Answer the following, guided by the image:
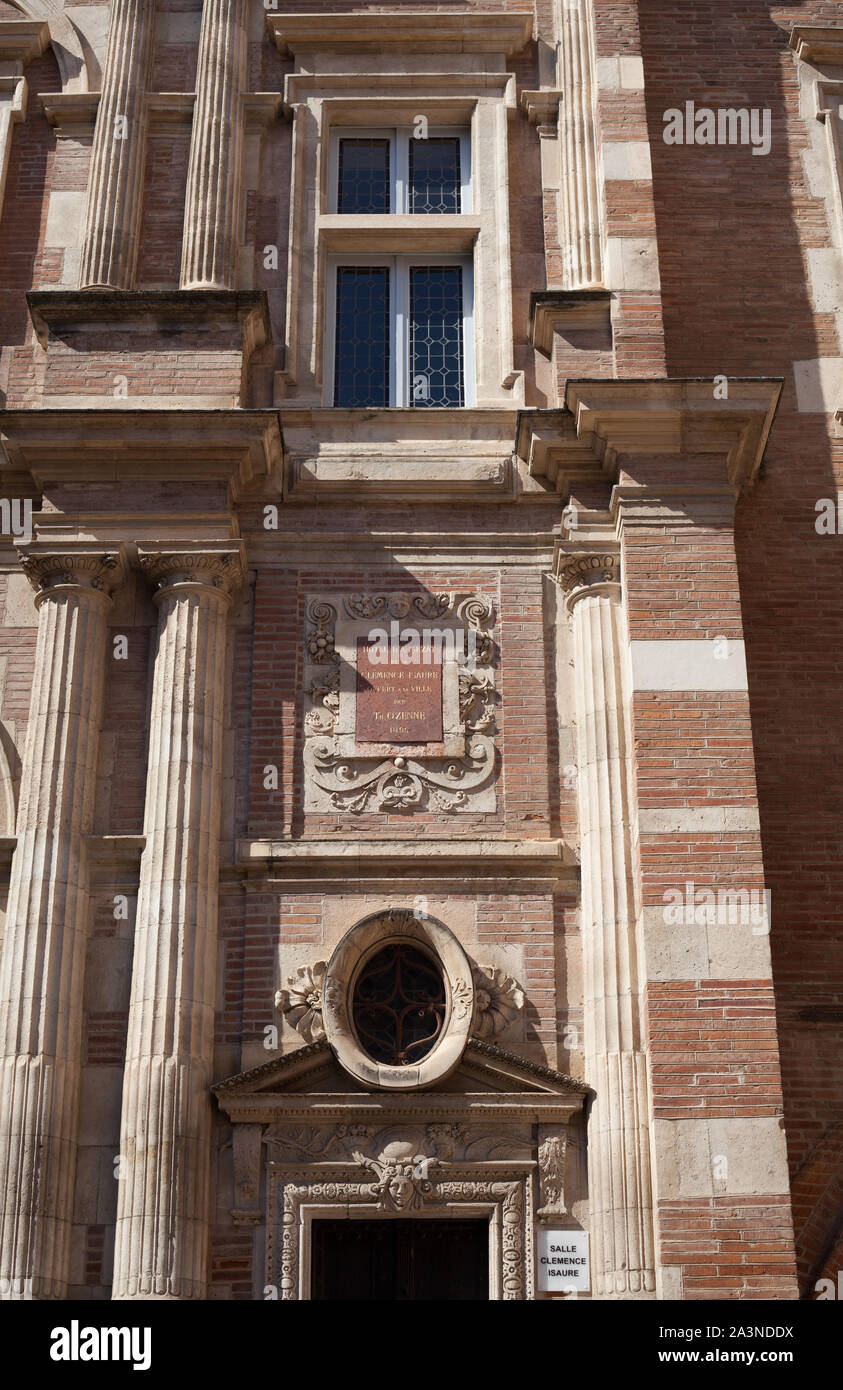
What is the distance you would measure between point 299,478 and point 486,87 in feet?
14.5

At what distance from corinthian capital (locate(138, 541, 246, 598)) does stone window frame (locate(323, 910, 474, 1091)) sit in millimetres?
2838

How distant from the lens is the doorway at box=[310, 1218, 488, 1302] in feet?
36.6

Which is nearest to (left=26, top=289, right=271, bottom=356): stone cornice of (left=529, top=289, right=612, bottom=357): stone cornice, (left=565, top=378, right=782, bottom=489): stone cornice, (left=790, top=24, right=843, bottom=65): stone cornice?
(left=529, top=289, right=612, bottom=357): stone cornice

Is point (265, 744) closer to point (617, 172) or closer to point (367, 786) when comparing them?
point (367, 786)

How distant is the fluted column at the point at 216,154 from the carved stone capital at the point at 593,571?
12.4ft

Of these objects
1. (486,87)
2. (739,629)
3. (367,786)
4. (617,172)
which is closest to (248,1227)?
(367,786)

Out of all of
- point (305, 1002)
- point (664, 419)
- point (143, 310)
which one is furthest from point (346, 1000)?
point (143, 310)

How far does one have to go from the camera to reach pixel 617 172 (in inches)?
553

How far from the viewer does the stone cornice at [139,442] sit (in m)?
12.8

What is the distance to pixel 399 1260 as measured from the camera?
441 inches

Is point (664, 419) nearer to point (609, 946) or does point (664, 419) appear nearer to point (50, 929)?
point (609, 946)

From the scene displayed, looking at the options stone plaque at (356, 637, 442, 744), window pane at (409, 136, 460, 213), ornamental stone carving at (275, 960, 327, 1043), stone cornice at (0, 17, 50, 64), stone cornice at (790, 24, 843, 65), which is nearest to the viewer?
ornamental stone carving at (275, 960, 327, 1043)

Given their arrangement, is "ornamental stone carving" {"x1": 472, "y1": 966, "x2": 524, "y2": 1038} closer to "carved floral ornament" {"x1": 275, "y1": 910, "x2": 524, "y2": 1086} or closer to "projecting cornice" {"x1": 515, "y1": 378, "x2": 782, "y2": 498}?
"carved floral ornament" {"x1": 275, "y1": 910, "x2": 524, "y2": 1086}

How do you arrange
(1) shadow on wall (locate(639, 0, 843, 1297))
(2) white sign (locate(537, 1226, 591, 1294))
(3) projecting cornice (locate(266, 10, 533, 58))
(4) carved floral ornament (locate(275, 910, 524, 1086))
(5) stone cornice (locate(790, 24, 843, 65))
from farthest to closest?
(5) stone cornice (locate(790, 24, 843, 65)) → (3) projecting cornice (locate(266, 10, 533, 58)) → (1) shadow on wall (locate(639, 0, 843, 1297)) → (4) carved floral ornament (locate(275, 910, 524, 1086)) → (2) white sign (locate(537, 1226, 591, 1294))
